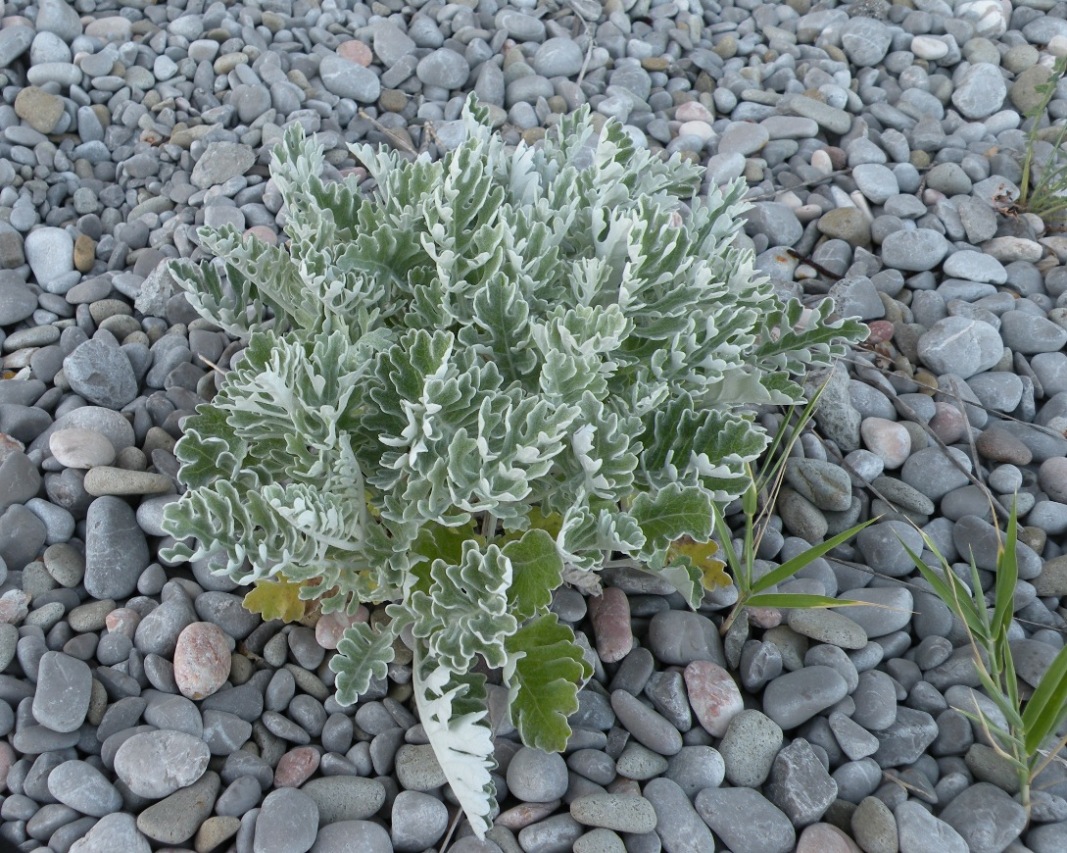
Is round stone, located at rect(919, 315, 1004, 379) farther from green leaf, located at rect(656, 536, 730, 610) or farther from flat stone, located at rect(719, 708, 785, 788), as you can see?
flat stone, located at rect(719, 708, 785, 788)

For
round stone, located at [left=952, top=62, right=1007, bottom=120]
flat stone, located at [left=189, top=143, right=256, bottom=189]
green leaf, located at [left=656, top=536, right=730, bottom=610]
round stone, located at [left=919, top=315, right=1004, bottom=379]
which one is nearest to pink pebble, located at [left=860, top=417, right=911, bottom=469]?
round stone, located at [left=919, top=315, right=1004, bottom=379]

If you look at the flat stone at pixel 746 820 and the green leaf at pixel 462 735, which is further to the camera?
the flat stone at pixel 746 820

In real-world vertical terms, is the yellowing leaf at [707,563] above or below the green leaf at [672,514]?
below

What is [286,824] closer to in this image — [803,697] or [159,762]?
[159,762]

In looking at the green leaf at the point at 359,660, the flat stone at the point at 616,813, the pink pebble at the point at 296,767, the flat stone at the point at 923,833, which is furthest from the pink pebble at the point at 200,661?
the flat stone at the point at 923,833

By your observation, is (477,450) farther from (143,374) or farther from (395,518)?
(143,374)

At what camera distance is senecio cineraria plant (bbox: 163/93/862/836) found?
69.3 inches

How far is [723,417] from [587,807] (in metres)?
0.80

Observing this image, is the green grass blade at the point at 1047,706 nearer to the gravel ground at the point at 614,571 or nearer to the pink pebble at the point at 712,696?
the gravel ground at the point at 614,571

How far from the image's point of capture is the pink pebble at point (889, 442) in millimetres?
2701

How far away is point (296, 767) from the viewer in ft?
6.48

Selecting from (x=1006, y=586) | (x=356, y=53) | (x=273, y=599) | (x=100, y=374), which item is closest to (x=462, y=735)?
(x=273, y=599)

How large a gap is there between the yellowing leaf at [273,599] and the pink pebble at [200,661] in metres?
0.12

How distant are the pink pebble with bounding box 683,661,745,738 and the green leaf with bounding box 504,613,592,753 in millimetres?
300
